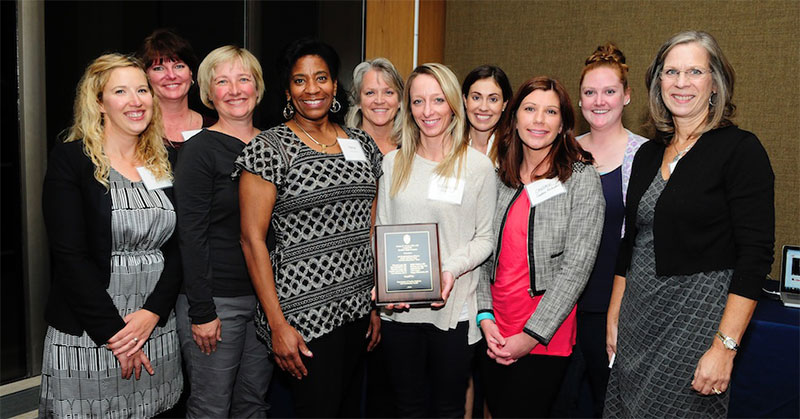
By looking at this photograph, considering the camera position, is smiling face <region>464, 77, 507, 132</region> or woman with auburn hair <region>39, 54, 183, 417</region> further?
smiling face <region>464, 77, 507, 132</region>

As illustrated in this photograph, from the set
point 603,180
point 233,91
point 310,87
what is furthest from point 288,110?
point 603,180

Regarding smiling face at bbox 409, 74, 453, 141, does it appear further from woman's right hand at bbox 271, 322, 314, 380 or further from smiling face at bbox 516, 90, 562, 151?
woman's right hand at bbox 271, 322, 314, 380

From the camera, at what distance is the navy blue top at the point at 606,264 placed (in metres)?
2.25

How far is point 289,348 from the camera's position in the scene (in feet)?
6.33

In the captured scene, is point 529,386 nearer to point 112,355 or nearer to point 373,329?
point 373,329

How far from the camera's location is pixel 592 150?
8.50 ft

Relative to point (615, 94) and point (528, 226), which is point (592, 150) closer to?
point (615, 94)

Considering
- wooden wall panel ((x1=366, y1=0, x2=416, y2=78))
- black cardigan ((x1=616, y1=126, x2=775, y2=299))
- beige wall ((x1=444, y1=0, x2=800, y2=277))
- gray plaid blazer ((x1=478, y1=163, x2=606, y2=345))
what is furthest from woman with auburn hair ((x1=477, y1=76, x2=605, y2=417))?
wooden wall panel ((x1=366, y1=0, x2=416, y2=78))

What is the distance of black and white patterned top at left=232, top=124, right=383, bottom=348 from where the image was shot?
190 centimetres

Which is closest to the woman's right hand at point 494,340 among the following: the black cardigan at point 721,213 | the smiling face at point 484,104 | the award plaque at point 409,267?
the award plaque at point 409,267

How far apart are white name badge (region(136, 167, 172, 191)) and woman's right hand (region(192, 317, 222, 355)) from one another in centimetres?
55

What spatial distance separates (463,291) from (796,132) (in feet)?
8.63

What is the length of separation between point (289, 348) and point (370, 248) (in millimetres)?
505

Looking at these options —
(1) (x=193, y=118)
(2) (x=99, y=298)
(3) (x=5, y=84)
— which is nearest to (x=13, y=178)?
(3) (x=5, y=84)
